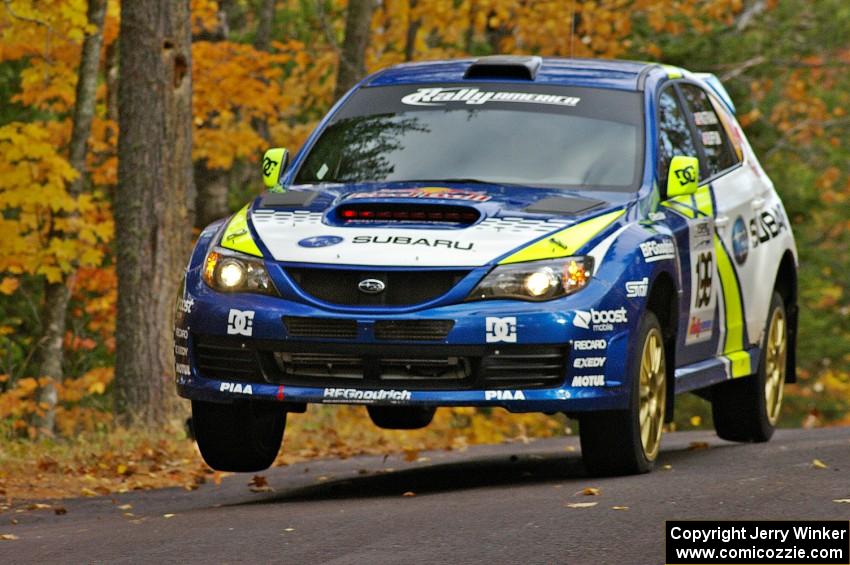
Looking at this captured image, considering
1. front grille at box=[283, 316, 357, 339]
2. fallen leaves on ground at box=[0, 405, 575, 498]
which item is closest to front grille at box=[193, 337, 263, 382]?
front grille at box=[283, 316, 357, 339]

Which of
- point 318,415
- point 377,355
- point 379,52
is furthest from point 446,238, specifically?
point 379,52

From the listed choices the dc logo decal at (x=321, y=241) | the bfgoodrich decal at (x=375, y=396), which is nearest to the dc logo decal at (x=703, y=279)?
the bfgoodrich decal at (x=375, y=396)

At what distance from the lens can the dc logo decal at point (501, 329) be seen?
7.96 m

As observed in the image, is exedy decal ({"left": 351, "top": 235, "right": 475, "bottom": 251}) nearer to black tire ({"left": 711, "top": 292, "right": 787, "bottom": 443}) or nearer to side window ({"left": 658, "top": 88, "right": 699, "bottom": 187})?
side window ({"left": 658, "top": 88, "right": 699, "bottom": 187})

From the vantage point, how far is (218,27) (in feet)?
74.5

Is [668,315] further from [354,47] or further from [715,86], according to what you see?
[354,47]

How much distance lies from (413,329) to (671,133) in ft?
8.30

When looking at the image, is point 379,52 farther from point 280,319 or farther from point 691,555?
point 691,555

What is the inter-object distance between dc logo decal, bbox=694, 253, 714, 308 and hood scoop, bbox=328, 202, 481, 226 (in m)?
1.70

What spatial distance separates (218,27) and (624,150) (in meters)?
14.1

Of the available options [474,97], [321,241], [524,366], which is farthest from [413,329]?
[474,97]

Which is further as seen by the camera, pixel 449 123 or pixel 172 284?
pixel 172 284

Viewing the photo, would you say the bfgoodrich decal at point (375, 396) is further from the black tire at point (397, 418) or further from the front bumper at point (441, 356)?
the black tire at point (397, 418)

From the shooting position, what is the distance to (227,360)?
8.41 m
